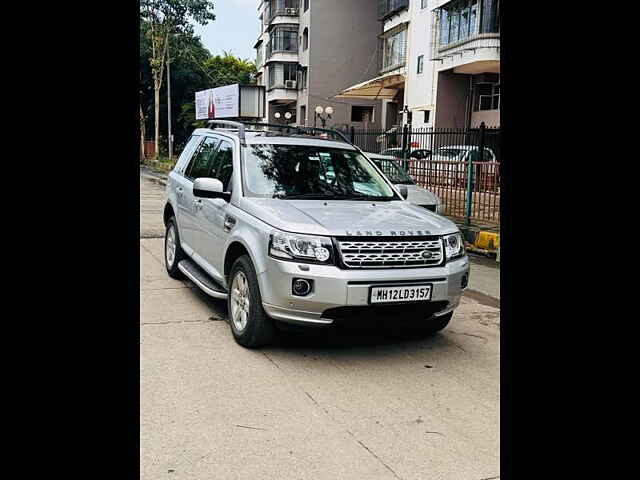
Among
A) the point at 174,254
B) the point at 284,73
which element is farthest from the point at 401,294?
the point at 284,73

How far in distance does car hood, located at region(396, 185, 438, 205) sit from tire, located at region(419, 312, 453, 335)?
505 centimetres

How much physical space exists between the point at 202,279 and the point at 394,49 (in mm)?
34916

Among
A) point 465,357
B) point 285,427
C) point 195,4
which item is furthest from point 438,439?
point 195,4

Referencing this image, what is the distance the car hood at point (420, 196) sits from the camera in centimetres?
1072

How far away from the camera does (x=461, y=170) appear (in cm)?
1095

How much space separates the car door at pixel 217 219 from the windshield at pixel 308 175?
0.29 metres

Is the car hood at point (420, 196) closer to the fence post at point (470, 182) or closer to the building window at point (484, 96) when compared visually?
the fence post at point (470, 182)

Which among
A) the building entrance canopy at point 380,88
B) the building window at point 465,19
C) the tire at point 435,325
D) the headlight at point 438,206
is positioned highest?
the building window at point 465,19

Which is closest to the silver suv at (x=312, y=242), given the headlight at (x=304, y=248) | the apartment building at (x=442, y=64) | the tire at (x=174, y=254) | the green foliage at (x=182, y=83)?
the headlight at (x=304, y=248)

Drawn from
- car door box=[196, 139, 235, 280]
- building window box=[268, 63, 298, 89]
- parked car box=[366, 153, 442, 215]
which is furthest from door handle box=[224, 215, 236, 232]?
building window box=[268, 63, 298, 89]
